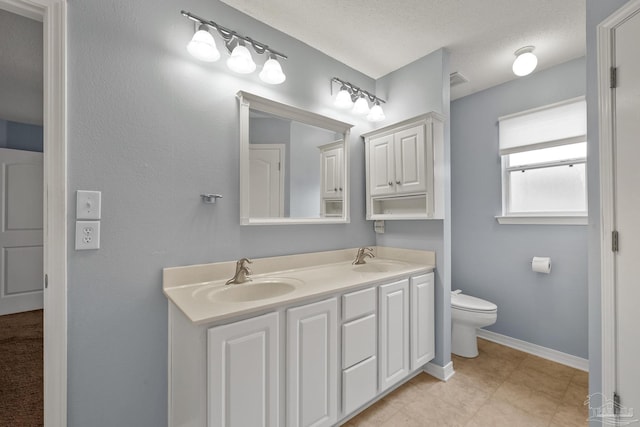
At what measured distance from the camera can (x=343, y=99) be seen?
6.71 feet

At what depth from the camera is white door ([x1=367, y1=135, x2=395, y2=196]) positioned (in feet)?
6.89

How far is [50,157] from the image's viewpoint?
1083mm

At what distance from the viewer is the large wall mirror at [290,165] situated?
1617mm

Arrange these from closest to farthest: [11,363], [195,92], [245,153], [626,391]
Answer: [626,391] < [195,92] < [245,153] < [11,363]

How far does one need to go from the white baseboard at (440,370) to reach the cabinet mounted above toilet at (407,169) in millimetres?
1139

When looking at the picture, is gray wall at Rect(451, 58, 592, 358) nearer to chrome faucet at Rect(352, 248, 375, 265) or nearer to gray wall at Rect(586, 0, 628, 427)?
gray wall at Rect(586, 0, 628, 427)

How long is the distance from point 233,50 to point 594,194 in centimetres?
199

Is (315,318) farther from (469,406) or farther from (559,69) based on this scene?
(559,69)

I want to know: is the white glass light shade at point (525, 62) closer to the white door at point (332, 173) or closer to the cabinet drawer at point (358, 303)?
the white door at point (332, 173)

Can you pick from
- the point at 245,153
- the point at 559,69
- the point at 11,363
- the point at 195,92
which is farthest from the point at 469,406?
the point at 11,363

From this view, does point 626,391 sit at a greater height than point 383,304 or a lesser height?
lesser

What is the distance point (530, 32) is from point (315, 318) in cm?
239

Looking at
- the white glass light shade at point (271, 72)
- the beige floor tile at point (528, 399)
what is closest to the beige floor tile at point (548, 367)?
the beige floor tile at point (528, 399)

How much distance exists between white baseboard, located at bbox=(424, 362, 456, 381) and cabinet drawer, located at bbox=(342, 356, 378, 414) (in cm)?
68
